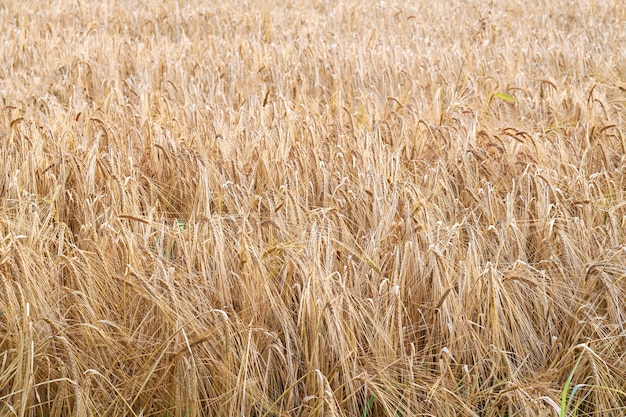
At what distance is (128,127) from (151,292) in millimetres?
1581

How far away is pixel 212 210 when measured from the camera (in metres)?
2.48

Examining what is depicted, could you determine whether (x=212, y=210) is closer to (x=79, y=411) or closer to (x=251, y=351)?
(x=251, y=351)

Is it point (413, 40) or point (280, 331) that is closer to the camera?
point (280, 331)

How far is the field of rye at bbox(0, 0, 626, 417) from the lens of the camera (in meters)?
1.58

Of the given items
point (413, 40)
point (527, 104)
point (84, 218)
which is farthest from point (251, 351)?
point (413, 40)

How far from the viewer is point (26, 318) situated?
4.96ft

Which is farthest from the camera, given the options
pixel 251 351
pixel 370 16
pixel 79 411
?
pixel 370 16

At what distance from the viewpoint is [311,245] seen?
1.80 meters

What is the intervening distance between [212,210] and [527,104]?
1.91 metres

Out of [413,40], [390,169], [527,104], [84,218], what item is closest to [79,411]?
[84,218]

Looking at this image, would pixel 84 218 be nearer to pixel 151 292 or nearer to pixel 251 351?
pixel 151 292

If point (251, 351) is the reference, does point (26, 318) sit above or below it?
above

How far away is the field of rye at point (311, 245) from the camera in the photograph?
1580 mm

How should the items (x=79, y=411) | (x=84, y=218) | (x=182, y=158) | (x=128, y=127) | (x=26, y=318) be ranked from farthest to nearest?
(x=128, y=127) → (x=182, y=158) → (x=84, y=218) → (x=26, y=318) → (x=79, y=411)
